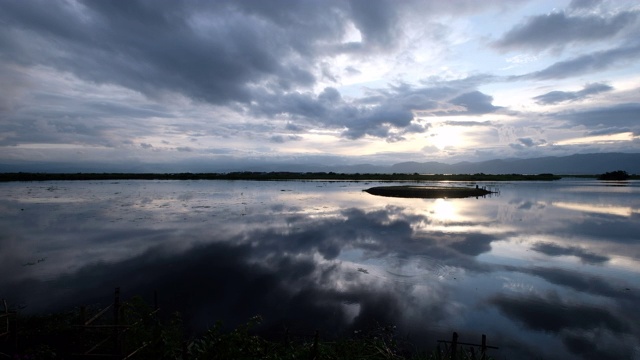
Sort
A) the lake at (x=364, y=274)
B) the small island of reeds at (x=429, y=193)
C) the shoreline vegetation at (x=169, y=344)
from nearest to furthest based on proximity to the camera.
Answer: the shoreline vegetation at (x=169, y=344) → the lake at (x=364, y=274) → the small island of reeds at (x=429, y=193)

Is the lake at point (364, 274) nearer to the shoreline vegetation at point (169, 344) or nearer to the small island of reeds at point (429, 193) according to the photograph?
the shoreline vegetation at point (169, 344)

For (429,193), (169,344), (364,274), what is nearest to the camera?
(169,344)

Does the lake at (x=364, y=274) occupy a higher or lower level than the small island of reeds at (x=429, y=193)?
lower

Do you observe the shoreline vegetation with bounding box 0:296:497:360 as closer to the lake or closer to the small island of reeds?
the lake

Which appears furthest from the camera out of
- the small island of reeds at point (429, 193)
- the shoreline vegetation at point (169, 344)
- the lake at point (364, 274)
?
the small island of reeds at point (429, 193)

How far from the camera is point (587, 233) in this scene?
36125 millimetres

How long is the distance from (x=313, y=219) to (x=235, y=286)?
25.5 metres

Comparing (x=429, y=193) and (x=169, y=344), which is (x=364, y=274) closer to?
(x=169, y=344)

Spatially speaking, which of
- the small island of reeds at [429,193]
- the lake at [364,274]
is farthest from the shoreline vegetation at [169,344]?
the small island of reeds at [429,193]

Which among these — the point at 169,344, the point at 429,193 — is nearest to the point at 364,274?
the point at 169,344

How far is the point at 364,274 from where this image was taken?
22.5 m

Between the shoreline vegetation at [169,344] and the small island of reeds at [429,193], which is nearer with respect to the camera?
the shoreline vegetation at [169,344]

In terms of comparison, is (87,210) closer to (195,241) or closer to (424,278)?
(195,241)

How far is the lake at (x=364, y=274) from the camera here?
15266 mm
